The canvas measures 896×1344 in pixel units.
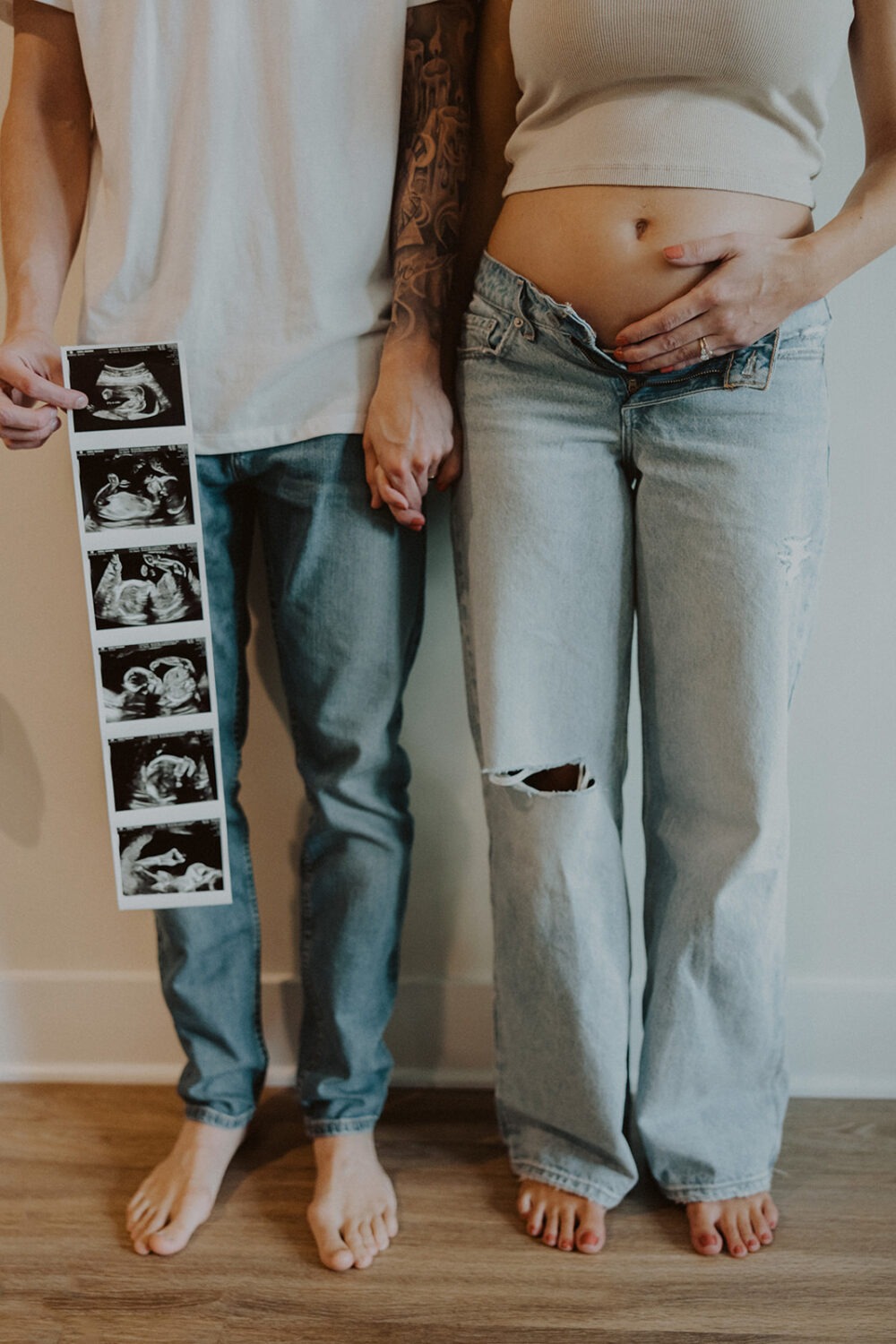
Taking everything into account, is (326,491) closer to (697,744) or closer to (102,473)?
(102,473)

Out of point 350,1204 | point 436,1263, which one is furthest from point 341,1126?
point 436,1263

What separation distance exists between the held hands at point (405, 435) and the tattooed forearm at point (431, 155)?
53mm

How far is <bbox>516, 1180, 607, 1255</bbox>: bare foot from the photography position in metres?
1.17

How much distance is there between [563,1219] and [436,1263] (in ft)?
0.49

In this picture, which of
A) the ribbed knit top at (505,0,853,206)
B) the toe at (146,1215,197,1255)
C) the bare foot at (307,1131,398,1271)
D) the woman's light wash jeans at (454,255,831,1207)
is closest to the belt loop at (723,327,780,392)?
the woman's light wash jeans at (454,255,831,1207)

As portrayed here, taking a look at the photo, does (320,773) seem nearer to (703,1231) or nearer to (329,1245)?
(329,1245)

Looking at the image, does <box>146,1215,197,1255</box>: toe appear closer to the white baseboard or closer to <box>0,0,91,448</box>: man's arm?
the white baseboard

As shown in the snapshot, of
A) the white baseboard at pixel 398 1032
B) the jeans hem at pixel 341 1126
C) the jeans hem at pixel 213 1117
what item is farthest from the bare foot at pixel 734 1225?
the jeans hem at pixel 213 1117

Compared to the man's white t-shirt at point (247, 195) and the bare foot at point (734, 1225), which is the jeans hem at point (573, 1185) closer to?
the bare foot at point (734, 1225)

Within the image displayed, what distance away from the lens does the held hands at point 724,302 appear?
0.94 meters

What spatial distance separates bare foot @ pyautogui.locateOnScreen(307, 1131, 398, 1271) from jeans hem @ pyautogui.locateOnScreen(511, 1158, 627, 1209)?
6.9 inches

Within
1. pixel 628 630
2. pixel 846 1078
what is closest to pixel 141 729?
pixel 628 630

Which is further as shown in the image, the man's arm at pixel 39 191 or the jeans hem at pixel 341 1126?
the jeans hem at pixel 341 1126

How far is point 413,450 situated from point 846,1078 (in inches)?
41.2
